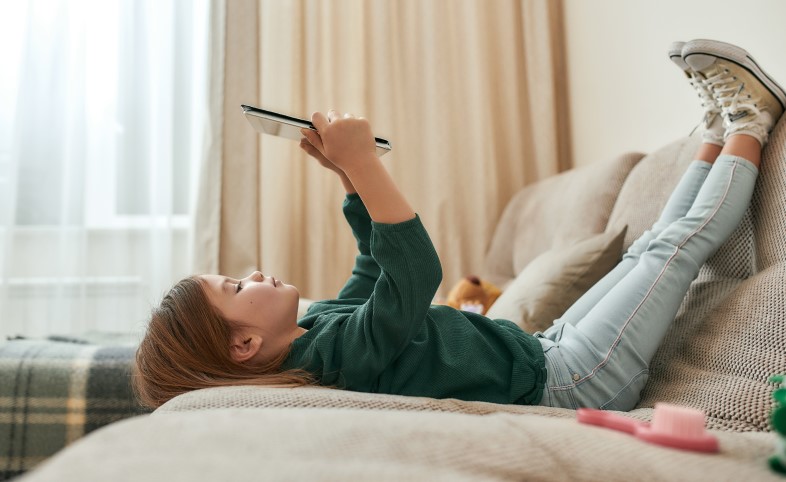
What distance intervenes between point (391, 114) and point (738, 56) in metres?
1.61

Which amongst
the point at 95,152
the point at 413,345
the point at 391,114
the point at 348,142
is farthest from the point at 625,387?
the point at 95,152

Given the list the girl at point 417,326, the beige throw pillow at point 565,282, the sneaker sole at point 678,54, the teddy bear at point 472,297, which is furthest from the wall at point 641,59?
the teddy bear at point 472,297

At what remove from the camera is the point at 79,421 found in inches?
58.4

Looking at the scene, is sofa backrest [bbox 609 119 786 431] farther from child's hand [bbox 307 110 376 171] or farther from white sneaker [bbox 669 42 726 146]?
child's hand [bbox 307 110 376 171]

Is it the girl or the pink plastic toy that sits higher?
the girl

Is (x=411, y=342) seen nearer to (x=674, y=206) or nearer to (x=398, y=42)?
(x=674, y=206)

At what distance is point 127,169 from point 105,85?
13.4 inches

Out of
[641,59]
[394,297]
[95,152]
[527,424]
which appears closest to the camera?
[527,424]

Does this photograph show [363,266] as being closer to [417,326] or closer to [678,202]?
[417,326]

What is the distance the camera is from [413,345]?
1111 mm

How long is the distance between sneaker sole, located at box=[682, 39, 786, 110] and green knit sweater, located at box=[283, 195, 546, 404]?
2.22ft

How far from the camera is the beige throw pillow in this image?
150 centimetres

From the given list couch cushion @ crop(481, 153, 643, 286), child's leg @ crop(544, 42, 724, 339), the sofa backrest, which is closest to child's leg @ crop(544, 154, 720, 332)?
child's leg @ crop(544, 42, 724, 339)

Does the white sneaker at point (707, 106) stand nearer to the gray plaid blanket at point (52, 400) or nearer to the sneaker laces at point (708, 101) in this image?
the sneaker laces at point (708, 101)
